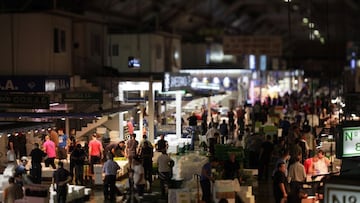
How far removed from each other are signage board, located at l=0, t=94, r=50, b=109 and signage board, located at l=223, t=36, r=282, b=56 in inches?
615

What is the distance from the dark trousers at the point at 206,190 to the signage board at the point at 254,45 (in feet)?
57.6

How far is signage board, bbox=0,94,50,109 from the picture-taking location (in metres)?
18.8

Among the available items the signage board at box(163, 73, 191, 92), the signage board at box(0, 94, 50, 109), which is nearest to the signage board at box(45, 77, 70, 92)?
the signage board at box(163, 73, 191, 92)

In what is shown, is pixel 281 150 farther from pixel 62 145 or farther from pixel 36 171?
pixel 62 145

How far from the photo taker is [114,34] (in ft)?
131

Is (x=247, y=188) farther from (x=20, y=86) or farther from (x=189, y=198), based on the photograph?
(x=20, y=86)

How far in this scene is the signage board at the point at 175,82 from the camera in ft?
81.8

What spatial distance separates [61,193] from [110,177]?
5.84 feet

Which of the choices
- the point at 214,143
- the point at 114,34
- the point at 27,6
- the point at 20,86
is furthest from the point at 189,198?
the point at 114,34

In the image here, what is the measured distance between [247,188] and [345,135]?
30.3ft

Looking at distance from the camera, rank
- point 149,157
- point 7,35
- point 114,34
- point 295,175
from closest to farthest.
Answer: point 295,175, point 149,157, point 7,35, point 114,34

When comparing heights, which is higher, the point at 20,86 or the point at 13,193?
the point at 20,86

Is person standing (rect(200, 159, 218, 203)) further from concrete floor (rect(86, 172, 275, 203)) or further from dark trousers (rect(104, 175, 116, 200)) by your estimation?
dark trousers (rect(104, 175, 116, 200))

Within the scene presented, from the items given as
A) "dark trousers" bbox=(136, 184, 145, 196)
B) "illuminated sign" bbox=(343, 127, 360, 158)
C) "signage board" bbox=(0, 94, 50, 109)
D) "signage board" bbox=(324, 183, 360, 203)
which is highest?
"signage board" bbox=(0, 94, 50, 109)
